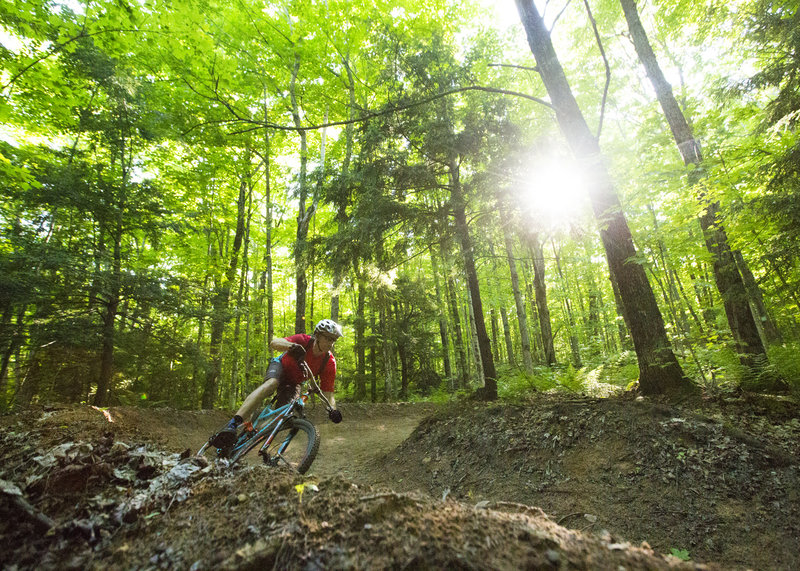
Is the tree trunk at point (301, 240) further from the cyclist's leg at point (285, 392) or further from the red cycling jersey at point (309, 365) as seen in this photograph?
the cyclist's leg at point (285, 392)

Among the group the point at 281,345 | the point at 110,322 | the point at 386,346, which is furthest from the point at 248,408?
the point at 386,346

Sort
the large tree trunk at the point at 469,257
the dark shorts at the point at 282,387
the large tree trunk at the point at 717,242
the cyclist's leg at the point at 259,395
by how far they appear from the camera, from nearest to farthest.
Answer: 1. the cyclist's leg at the point at 259,395
2. the dark shorts at the point at 282,387
3. the large tree trunk at the point at 717,242
4. the large tree trunk at the point at 469,257

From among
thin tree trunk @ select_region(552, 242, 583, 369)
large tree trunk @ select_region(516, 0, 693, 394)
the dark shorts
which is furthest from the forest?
the dark shorts

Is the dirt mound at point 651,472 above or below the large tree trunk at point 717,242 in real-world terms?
below

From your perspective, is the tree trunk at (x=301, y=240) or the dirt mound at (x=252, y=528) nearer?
the dirt mound at (x=252, y=528)

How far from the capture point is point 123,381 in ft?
39.7

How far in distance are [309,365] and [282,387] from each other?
438 mm

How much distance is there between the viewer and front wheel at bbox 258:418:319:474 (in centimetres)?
358

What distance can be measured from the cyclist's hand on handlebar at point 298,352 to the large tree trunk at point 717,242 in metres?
5.86

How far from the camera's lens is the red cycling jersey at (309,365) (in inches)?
168

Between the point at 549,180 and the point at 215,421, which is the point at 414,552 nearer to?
the point at 549,180

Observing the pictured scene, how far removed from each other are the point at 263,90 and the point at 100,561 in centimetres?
1340

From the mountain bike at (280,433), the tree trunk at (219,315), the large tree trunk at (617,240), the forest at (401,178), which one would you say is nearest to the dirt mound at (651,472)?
the large tree trunk at (617,240)

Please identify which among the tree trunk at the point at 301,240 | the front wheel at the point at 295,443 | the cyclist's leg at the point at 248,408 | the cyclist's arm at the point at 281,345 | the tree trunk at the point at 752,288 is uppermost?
the tree trunk at the point at 301,240
